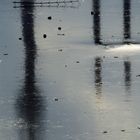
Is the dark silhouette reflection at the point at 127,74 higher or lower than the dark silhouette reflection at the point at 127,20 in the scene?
lower

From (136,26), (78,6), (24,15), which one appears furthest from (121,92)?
(78,6)

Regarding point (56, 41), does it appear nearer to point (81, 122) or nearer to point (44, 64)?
point (44, 64)

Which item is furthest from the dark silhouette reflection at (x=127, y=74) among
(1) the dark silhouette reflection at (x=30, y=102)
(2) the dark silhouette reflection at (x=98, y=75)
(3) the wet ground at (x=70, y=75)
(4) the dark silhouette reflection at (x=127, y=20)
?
(4) the dark silhouette reflection at (x=127, y=20)

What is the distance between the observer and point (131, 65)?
1817 cm

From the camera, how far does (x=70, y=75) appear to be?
17.1 metres

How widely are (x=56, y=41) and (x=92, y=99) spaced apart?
809cm

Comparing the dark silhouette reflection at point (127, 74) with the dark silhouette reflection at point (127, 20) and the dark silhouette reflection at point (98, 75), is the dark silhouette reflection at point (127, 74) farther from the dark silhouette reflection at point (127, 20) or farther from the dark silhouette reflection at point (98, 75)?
the dark silhouette reflection at point (127, 20)

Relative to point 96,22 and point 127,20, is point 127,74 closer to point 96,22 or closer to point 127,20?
point 96,22

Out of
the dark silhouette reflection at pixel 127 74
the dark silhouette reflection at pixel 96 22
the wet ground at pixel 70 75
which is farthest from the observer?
the dark silhouette reflection at pixel 96 22

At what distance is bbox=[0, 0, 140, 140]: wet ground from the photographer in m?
12.6

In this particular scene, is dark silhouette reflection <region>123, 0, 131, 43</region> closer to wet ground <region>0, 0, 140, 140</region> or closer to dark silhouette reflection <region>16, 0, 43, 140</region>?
wet ground <region>0, 0, 140, 140</region>

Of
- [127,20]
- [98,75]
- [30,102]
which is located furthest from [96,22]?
[30,102]

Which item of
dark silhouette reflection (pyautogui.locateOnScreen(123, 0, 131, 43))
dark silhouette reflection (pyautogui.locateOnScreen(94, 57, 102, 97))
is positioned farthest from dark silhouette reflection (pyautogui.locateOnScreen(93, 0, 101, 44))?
dark silhouette reflection (pyautogui.locateOnScreen(94, 57, 102, 97))

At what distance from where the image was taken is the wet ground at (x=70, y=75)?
41.4ft
